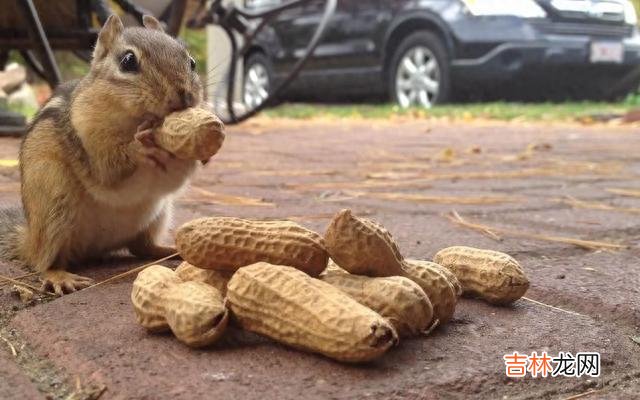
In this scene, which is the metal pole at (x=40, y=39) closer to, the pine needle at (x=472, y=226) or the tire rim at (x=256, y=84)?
the pine needle at (x=472, y=226)

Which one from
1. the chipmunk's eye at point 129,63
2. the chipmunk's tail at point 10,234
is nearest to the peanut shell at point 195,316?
the chipmunk's eye at point 129,63

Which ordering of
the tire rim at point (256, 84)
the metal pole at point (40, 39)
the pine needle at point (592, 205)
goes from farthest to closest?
the tire rim at point (256, 84) < the metal pole at point (40, 39) < the pine needle at point (592, 205)

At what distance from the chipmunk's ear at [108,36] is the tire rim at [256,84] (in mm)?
8582

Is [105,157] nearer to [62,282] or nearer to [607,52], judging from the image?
[62,282]

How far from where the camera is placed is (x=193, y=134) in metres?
1.57

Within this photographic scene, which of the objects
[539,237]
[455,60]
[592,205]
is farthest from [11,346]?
[455,60]

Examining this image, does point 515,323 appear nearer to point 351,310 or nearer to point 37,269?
point 351,310

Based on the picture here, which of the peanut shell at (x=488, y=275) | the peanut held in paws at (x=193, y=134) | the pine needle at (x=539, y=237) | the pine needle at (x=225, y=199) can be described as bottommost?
the pine needle at (x=225, y=199)

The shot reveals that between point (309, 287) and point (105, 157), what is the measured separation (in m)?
0.73

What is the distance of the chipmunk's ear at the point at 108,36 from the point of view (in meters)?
1.93

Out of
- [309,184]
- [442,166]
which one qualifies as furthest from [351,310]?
[442,166]

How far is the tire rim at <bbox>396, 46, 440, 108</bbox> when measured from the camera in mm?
9305

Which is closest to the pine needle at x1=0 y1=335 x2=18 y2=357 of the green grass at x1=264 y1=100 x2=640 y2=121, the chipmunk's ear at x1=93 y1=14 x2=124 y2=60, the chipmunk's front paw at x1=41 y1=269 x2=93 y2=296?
the chipmunk's front paw at x1=41 y1=269 x2=93 y2=296

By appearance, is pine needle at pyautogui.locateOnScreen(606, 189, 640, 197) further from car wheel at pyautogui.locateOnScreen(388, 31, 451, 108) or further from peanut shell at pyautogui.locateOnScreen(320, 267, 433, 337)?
car wheel at pyautogui.locateOnScreen(388, 31, 451, 108)
